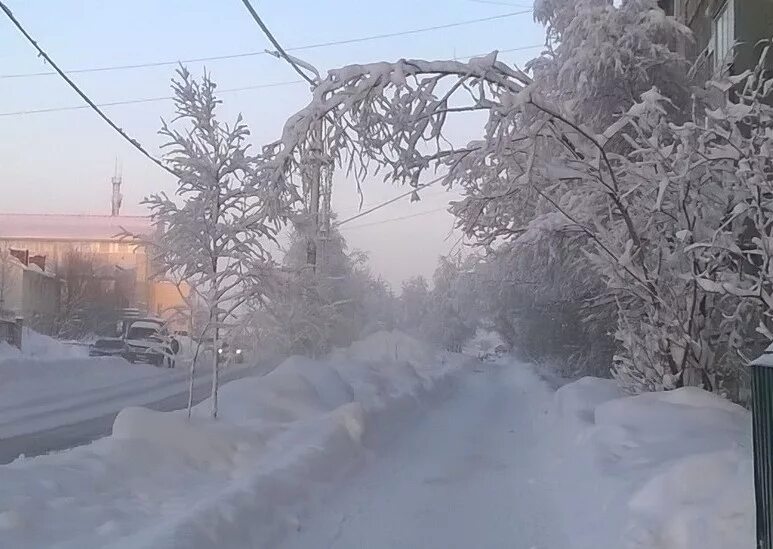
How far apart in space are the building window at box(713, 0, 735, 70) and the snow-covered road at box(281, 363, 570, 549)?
25.8 ft

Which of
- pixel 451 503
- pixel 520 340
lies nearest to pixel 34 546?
pixel 451 503

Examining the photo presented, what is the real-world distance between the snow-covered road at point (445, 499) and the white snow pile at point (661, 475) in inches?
16.4

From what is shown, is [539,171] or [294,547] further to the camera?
[539,171]

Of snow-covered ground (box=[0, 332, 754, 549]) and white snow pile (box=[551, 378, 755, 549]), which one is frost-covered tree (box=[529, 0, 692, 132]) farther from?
white snow pile (box=[551, 378, 755, 549])

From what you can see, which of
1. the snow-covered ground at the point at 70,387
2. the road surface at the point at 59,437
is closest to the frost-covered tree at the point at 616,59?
the snow-covered ground at the point at 70,387

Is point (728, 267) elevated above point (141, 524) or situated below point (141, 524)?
above

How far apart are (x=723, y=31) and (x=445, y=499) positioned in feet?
38.7

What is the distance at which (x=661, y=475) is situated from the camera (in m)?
7.30

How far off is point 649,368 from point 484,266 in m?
11.8

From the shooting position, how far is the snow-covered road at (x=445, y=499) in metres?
7.77

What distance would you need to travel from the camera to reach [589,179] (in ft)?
35.1

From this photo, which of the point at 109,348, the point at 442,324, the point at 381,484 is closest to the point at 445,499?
the point at 381,484

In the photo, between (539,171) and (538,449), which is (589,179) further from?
(538,449)

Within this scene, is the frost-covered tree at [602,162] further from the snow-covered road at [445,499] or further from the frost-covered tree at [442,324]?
the frost-covered tree at [442,324]
